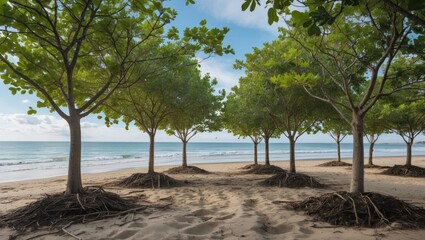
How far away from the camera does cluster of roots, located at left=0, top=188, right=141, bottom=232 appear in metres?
5.18

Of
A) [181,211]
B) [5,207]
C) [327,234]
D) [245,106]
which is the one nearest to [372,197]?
[327,234]

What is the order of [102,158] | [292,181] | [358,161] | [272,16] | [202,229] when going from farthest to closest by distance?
[102,158]
[292,181]
[358,161]
[202,229]
[272,16]

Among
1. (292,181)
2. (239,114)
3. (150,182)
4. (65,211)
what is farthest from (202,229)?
(239,114)

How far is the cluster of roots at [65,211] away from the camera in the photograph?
518 cm

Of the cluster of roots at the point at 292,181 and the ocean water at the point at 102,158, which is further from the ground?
the cluster of roots at the point at 292,181

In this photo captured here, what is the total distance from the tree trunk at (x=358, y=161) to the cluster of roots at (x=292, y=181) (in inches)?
156

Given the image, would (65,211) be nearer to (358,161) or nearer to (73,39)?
(73,39)

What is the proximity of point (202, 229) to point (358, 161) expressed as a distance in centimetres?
351

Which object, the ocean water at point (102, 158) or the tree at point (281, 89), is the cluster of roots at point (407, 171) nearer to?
A: the tree at point (281, 89)

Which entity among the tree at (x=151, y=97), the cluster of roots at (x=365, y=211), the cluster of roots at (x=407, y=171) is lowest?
the cluster of roots at (x=407, y=171)

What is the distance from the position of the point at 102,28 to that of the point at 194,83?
659 centimetres

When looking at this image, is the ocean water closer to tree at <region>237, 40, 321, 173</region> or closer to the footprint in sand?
tree at <region>237, 40, 321, 173</region>

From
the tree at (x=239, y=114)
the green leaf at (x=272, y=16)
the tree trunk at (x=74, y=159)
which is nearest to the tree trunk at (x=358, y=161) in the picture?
the green leaf at (x=272, y=16)

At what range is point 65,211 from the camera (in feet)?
18.0
